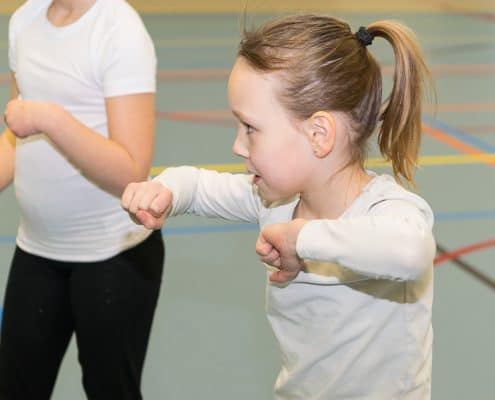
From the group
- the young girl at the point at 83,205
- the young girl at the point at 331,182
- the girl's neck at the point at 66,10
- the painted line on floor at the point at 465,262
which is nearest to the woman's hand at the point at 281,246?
the young girl at the point at 331,182

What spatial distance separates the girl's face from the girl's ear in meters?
0.01

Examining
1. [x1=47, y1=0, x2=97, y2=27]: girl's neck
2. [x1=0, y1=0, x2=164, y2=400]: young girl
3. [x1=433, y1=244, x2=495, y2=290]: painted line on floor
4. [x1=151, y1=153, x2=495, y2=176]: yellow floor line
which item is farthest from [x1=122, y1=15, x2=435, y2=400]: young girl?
[x1=151, y1=153, x2=495, y2=176]: yellow floor line

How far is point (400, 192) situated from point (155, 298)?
690mm

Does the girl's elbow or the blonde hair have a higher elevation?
the blonde hair

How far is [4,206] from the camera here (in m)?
3.90

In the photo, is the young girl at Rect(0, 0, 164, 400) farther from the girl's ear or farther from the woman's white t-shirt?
the girl's ear

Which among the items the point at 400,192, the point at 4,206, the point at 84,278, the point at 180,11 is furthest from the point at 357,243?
the point at 180,11

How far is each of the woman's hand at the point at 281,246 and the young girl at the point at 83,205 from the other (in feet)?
1.56

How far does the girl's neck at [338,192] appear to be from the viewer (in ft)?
5.11

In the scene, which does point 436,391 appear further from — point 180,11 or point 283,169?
point 180,11

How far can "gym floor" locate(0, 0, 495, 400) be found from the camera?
276cm

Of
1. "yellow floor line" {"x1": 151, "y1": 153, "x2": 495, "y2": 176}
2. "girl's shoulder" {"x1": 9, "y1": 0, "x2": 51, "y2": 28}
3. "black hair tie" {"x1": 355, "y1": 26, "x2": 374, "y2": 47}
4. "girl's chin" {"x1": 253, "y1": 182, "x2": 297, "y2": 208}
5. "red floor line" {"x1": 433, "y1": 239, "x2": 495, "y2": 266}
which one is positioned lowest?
"yellow floor line" {"x1": 151, "y1": 153, "x2": 495, "y2": 176}

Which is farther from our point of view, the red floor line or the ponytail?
the red floor line

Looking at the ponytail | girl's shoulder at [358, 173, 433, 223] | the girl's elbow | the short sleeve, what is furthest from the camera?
the short sleeve
